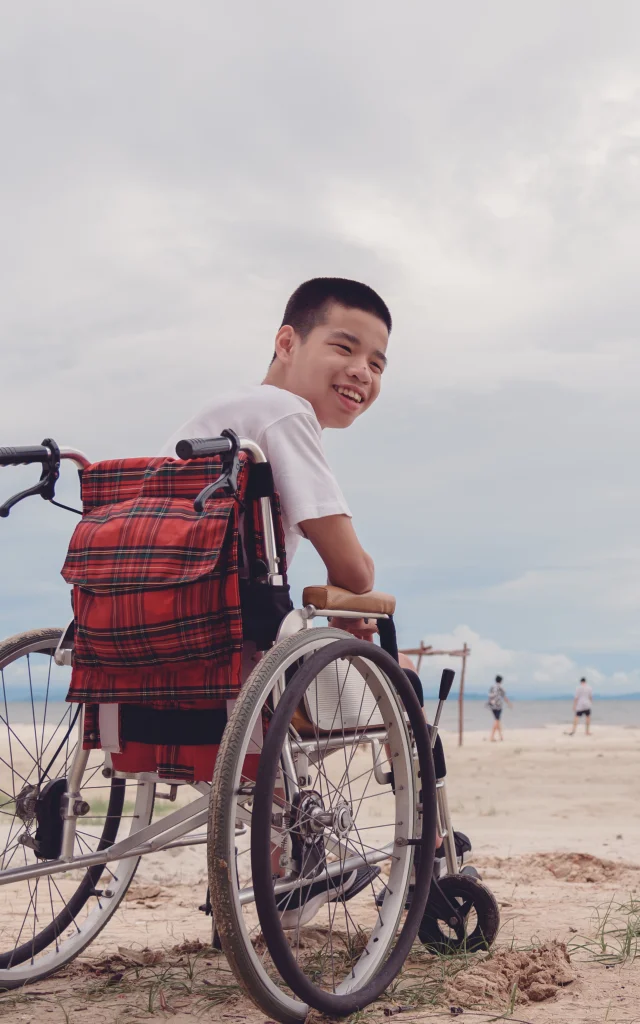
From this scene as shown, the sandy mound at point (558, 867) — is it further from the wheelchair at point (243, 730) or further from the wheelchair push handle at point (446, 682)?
the wheelchair push handle at point (446, 682)

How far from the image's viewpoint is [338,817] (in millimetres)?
2438

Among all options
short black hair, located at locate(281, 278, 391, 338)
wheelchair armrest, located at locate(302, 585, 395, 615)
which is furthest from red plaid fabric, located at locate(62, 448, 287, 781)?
short black hair, located at locate(281, 278, 391, 338)

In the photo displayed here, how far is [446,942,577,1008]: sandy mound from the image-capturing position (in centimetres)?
262

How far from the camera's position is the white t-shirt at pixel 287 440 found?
8.40 feet

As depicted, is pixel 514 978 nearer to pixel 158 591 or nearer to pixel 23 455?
pixel 158 591

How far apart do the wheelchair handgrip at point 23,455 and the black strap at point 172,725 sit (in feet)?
2.47

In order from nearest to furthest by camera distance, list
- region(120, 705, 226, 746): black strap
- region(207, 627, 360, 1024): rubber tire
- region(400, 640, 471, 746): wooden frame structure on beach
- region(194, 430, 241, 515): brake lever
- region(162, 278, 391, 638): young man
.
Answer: region(207, 627, 360, 1024): rubber tire < region(194, 430, 241, 515): brake lever < region(120, 705, 226, 746): black strap < region(162, 278, 391, 638): young man < region(400, 640, 471, 746): wooden frame structure on beach

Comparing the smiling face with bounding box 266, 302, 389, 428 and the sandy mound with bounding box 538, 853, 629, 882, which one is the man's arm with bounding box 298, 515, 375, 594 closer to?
the smiling face with bounding box 266, 302, 389, 428

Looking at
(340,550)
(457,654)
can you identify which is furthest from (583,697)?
(340,550)

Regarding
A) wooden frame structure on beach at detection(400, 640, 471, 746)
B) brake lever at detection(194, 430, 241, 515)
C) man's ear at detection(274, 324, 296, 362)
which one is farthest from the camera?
wooden frame structure on beach at detection(400, 640, 471, 746)

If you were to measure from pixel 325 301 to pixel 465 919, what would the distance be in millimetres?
2062

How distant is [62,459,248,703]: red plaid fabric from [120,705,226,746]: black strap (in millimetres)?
81

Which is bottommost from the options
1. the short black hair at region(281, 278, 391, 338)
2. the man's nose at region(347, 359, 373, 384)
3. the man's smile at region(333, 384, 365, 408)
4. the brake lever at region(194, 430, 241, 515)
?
the brake lever at region(194, 430, 241, 515)

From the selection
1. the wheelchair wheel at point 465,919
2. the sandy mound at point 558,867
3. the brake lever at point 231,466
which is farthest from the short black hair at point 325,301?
the sandy mound at point 558,867
